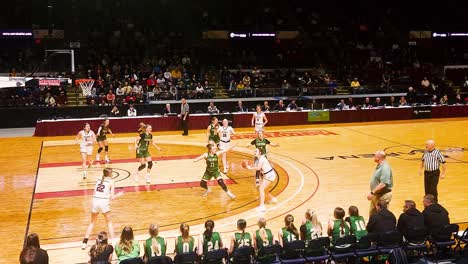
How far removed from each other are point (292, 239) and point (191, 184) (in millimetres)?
8375

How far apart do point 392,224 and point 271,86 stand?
88.6ft

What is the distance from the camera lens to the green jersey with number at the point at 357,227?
10.3 metres

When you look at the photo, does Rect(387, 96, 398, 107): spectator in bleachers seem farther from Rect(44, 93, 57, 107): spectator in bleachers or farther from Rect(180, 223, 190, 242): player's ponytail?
Rect(180, 223, 190, 242): player's ponytail

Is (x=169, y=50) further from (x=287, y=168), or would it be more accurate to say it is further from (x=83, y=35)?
(x=287, y=168)

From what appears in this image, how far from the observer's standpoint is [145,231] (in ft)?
43.3

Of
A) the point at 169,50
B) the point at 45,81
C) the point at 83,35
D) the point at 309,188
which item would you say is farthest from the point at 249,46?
the point at 309,188

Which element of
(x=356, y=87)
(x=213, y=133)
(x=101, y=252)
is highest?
(x=356, y=87)

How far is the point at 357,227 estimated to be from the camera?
1036 centimetres

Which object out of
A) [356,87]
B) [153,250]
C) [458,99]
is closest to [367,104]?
[356,87]

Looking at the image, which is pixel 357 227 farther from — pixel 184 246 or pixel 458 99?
pixel 458 99

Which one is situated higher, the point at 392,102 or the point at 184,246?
the point at 392,102

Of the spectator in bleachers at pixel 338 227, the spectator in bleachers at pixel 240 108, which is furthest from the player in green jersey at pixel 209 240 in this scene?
the spectator in bleachers at pixel 240 108

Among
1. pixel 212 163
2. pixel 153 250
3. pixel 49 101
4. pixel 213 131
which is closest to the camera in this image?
pixel 153 250

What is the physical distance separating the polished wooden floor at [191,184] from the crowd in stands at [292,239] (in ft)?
8.03
